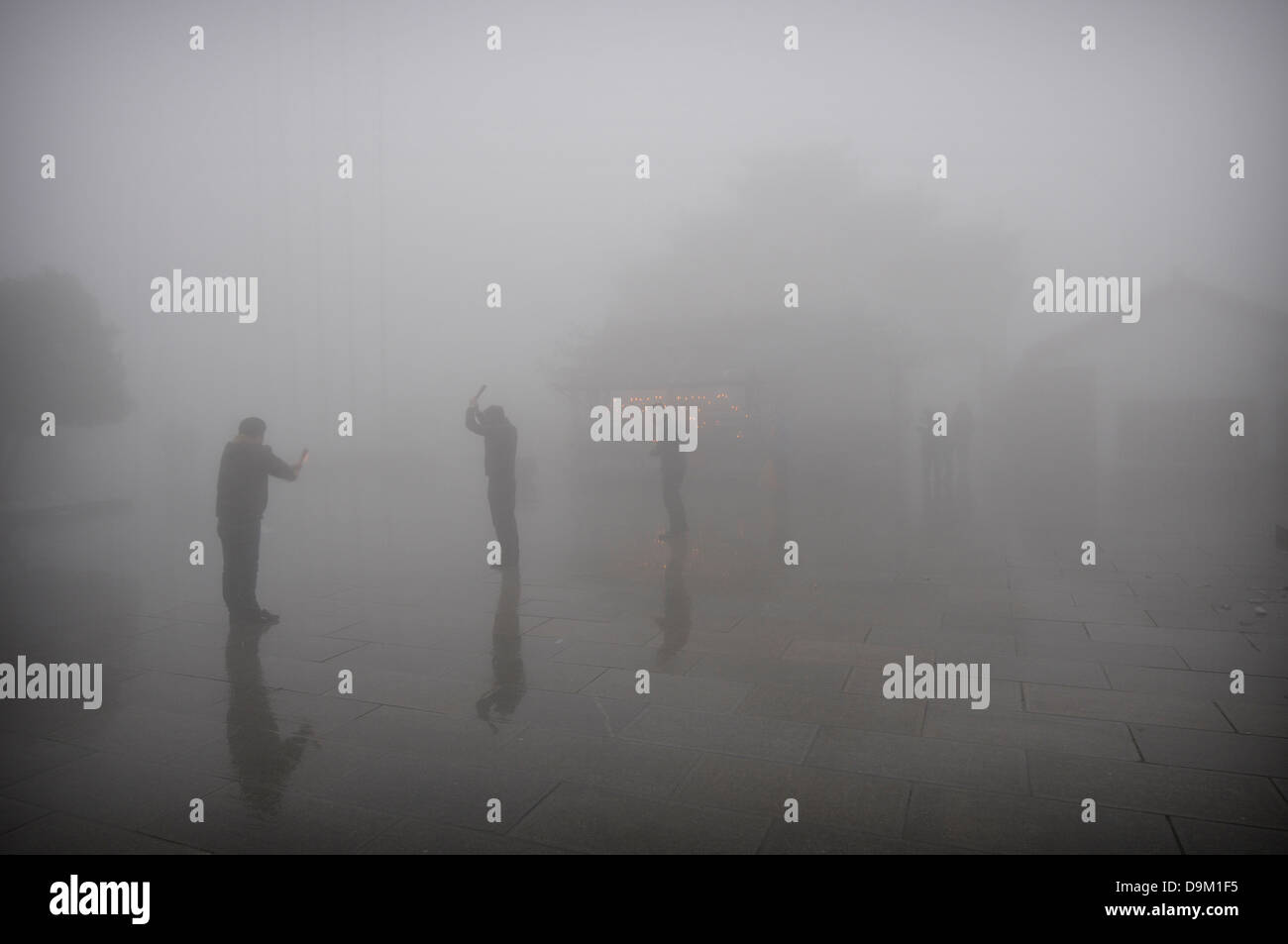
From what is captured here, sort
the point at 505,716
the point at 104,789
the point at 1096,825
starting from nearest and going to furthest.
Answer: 1. the point at 1096,825
2. the point at 104,789
3. the point at 505,716

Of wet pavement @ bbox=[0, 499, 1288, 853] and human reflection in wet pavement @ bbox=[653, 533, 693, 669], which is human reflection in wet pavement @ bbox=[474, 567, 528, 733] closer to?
wet pavement @ bbox=[0, 499, 1288, 853]

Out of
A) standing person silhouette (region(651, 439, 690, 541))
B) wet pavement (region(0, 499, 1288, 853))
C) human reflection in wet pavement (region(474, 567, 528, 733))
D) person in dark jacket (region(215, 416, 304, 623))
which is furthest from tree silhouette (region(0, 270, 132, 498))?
human reflection in wet pavement (region(474, 567, 528, 733))

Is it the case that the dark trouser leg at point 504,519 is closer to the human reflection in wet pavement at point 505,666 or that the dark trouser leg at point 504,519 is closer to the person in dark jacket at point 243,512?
the human reflection in wet pavement at point 505,666

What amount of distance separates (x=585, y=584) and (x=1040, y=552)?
231 inches

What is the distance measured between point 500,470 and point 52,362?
20.7 metres

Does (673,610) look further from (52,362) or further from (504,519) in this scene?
(52,362)

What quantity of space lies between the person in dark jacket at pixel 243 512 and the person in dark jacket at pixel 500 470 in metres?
2.80

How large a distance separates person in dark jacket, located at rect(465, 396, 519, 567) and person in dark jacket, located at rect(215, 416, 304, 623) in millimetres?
2802

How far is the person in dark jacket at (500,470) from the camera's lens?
9844mm

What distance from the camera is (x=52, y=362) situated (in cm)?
2330

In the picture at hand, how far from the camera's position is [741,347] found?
105 feet
